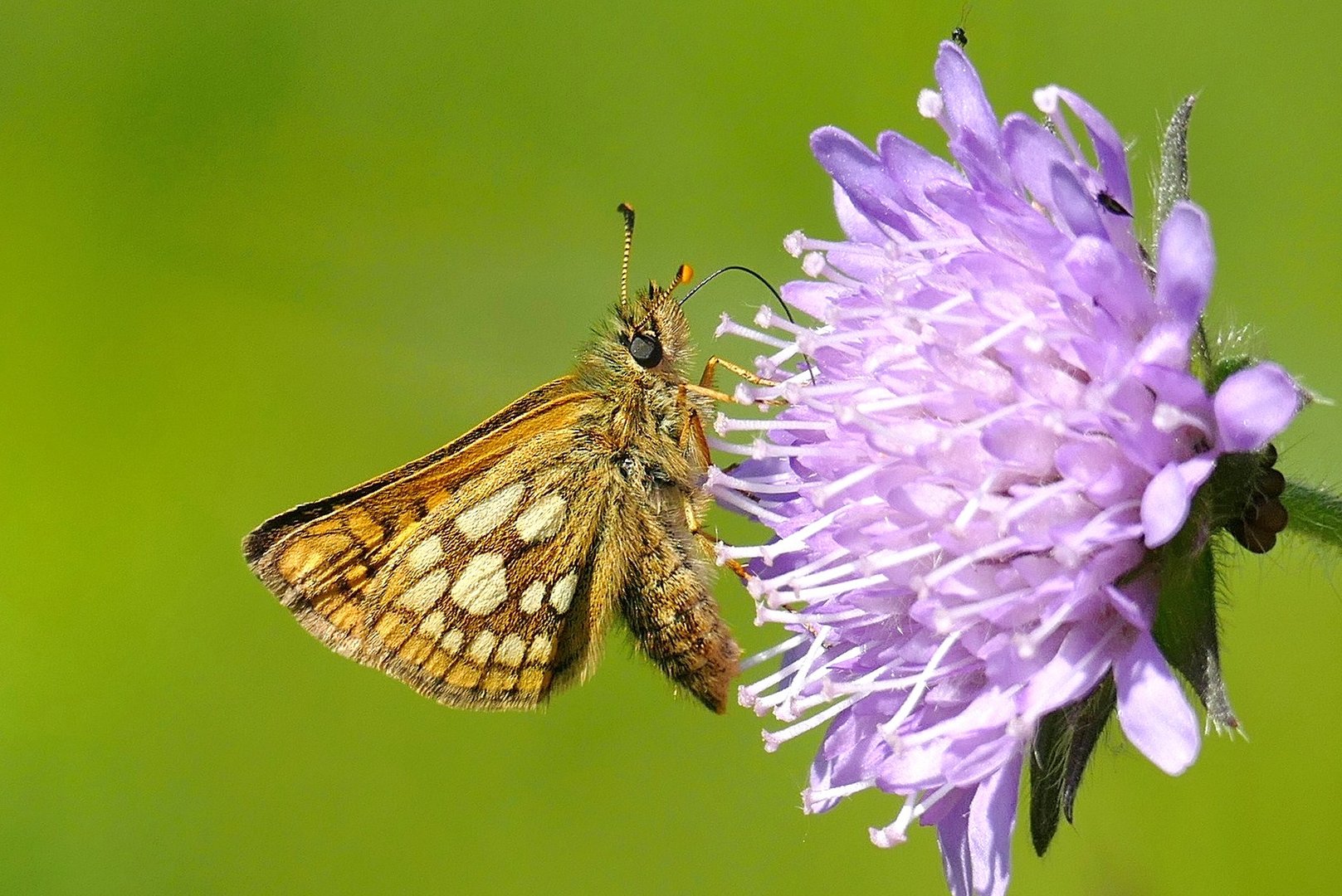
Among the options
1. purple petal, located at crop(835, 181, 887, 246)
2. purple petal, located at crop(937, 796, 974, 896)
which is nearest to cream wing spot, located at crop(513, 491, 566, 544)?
purple petal, located at crop(835, 181, 887, 246)

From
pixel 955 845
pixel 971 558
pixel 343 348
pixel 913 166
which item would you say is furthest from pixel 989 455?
pixel 343 348

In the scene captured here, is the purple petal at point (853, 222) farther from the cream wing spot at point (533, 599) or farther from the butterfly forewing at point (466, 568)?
the cream wing spot at point (533, 599)

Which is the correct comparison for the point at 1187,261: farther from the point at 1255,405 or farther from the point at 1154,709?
the point at 1154,709

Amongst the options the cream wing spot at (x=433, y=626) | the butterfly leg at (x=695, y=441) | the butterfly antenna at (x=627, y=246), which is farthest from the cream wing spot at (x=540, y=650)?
the butterfly antenna at (x=627, y=246)

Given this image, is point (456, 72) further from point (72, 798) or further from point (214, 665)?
point (72, 798)

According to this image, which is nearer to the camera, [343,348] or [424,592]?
[424,592]

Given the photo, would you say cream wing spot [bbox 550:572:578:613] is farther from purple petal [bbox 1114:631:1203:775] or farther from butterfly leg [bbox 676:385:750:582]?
purple petal [bbox 1114:631:1203:775]

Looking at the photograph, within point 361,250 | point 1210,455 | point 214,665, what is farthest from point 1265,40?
point 214,665
